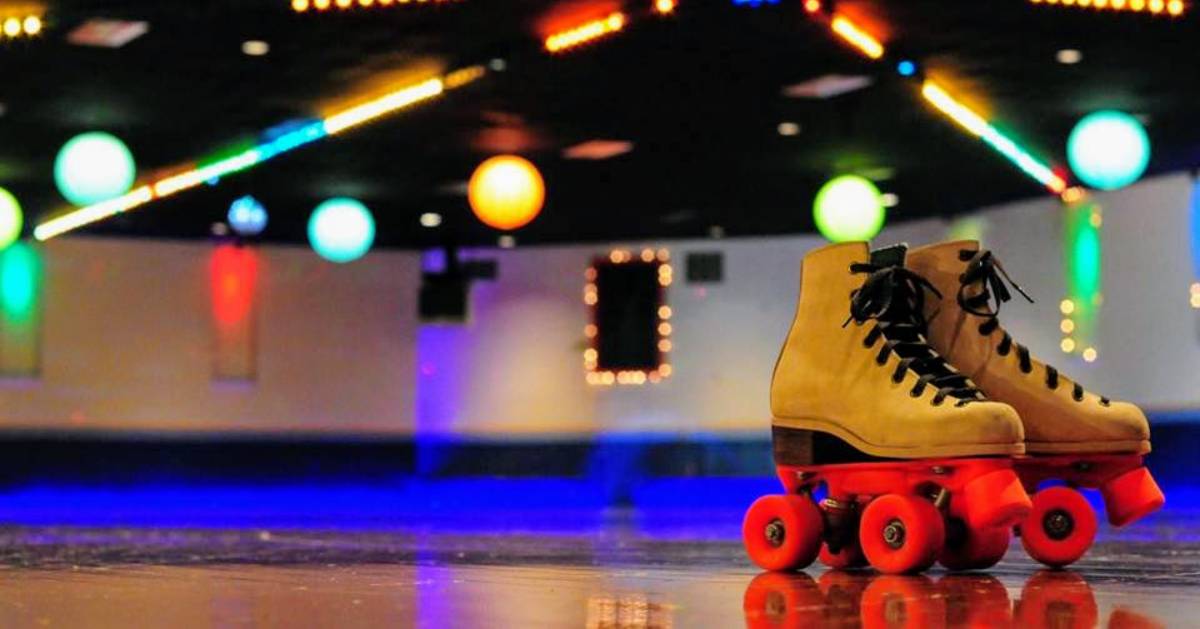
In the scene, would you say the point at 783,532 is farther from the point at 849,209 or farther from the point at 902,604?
the point at 849,209

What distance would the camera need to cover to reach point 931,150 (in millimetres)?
9516

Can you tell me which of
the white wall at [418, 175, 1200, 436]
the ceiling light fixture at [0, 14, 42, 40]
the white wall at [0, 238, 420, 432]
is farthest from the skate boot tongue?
the white wall at [0, 238, 420, 432]

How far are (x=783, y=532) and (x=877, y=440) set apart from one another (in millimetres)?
182

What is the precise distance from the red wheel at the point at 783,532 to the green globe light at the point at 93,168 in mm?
4758

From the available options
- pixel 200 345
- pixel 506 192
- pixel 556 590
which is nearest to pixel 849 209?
pixel 506 192

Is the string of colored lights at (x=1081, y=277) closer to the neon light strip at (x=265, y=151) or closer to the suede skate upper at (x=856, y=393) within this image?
the neon light strip at (x=265, y=151)

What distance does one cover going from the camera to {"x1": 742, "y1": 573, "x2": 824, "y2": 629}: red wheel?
1.42 m

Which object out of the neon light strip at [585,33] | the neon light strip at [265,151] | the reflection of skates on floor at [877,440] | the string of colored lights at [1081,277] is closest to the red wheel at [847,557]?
the reflection of skates on floor at [877,440]

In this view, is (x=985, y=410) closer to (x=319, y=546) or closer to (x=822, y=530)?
(x=822, y=530)

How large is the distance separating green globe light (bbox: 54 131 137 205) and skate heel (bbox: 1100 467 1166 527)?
16.5 feet

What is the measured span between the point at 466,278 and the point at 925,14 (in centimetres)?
726

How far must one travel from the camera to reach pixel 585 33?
6.73 meters

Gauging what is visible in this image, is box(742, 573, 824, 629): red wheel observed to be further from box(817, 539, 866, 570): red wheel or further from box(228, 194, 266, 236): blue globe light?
box(228, 194, 266, 236): blue globe light

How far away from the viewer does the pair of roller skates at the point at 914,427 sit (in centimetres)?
201
